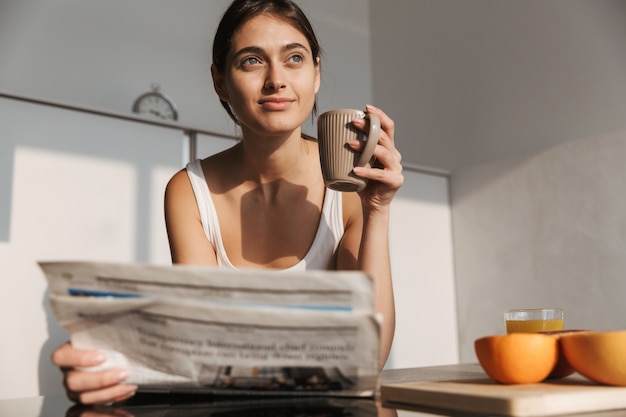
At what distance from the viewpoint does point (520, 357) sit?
1.82ft

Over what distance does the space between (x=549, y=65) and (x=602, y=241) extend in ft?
2.92

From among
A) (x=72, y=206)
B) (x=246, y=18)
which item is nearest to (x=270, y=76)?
(x=246, y=18)

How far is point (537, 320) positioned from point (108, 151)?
5.24ft

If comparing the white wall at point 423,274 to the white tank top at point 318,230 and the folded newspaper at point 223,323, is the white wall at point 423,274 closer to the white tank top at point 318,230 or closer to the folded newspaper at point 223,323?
the white tank top at point 318,230

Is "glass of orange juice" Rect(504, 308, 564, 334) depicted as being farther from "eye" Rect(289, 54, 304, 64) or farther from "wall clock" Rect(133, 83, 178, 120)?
"wall clock" Rect(133, 83, 178, 120)

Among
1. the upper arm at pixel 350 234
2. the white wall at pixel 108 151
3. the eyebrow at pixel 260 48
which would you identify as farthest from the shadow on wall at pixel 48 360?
the eyebrow at pixel 260 48

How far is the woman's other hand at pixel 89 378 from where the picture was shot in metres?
0.54

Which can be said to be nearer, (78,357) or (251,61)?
(78,357)

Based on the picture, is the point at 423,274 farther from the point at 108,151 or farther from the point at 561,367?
the point at 561,367

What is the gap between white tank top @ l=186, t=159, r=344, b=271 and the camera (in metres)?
1.35

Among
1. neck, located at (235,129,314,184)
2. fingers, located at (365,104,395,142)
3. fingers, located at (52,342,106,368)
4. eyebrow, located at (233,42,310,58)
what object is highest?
eyebrow, located at (233,42,310,58)

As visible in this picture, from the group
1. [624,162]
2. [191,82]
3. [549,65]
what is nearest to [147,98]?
[191,82]

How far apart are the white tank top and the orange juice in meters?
0.47

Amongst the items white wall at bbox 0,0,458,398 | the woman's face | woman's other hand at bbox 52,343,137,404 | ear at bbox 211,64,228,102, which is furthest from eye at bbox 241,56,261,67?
white wall at bbox 0,0,458,398
